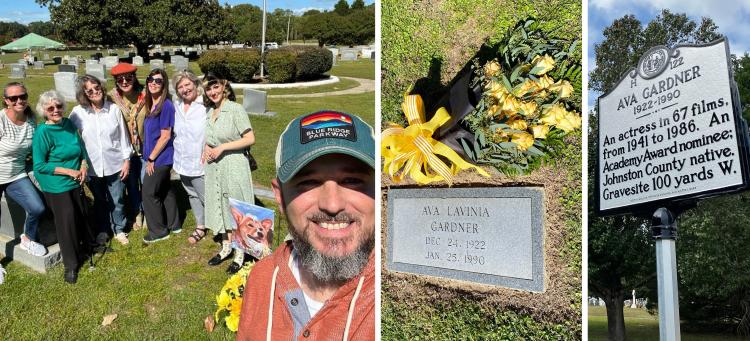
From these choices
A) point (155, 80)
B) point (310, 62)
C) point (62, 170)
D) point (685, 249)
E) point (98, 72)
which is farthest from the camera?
point (98, 72)

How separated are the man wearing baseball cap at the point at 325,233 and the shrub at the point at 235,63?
49.2 ft

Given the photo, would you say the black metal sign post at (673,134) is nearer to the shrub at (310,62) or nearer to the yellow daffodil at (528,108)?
the yellow daffodil at (528,108)

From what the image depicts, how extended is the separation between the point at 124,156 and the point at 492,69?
4.26 m

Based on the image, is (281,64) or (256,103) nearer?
(256,103)

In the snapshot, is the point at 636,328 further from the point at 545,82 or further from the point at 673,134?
the point at 545,82

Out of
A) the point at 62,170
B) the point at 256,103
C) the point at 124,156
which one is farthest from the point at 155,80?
the point at 256,103

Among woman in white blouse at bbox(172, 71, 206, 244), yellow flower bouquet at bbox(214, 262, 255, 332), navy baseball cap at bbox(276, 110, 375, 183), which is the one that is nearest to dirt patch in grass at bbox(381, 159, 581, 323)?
navy baseball cap at bbox(276, 110, 375, 183)

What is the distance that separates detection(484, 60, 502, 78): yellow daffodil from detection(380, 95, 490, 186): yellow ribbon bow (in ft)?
0.35

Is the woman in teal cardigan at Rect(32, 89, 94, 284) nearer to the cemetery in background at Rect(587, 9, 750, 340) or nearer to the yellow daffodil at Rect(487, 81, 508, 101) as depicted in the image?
the yellow daffodil at Rect(487, 81, 508, 101)

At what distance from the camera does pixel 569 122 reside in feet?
3.36

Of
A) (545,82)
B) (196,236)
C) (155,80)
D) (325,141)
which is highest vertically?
(155,80)

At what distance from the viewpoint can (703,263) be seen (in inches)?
428

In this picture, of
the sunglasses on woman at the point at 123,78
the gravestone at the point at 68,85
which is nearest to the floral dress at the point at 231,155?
the sunglasses on woman at the point at 123,78

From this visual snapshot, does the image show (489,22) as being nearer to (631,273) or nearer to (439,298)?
(439,298)
